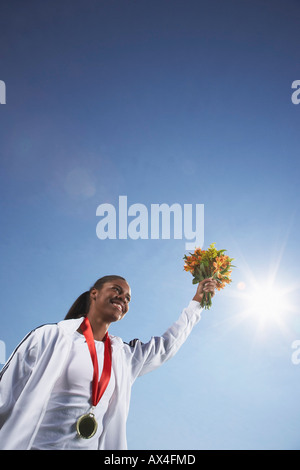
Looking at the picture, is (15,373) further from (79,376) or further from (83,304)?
(83,304)

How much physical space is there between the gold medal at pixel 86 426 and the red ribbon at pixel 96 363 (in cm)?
14

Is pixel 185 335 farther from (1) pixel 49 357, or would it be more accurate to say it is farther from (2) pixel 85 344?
(1) pixel 49 357

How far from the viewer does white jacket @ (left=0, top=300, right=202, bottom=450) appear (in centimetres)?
316

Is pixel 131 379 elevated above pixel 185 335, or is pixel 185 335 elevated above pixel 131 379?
pixel 185 335

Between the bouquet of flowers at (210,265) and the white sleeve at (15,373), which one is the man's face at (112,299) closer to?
the white sleeve at (15,373)

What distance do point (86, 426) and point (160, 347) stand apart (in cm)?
119

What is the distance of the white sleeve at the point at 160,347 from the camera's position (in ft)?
13.5

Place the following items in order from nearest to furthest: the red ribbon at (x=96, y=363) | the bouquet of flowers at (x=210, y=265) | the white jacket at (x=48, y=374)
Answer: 1. the white jacket at (x=48, y=374)
2. the red ribbon at (x=96, y=363)
3. the bouquet of flowers at (x=210, y=265)

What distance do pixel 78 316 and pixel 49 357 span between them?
796 mm

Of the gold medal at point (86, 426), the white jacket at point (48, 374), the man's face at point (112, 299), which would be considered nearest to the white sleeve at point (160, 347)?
the white jacket at point (48, 374)

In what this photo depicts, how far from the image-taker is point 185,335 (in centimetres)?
436
